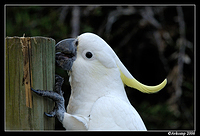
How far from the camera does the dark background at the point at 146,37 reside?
137 inches

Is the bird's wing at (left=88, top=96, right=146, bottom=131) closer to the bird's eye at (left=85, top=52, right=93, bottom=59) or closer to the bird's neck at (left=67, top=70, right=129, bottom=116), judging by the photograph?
the bird's neck at (left=67, top=70, right=129, bottom=116)

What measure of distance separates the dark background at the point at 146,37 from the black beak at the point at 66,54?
5.08 ft

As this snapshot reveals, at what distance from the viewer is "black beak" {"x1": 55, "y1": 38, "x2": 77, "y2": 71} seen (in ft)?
5.80

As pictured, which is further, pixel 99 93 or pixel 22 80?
pixel 99 93

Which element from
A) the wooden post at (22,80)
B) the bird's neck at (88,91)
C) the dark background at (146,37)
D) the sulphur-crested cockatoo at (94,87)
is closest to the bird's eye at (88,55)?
the sulphur-crested cockatoo at (94,87)

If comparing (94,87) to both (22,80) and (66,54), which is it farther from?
(22,80)

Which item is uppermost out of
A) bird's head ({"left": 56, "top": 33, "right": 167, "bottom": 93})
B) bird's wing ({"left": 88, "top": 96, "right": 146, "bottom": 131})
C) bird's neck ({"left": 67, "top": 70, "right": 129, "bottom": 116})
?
bird's head ({"left": 56, "top": 33, "right": 167, "bottom": 93})

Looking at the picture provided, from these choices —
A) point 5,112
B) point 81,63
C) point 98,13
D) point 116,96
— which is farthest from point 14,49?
point 98,13

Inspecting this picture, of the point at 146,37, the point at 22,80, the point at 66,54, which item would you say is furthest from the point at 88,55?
the point at 146,37

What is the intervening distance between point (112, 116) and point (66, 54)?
566mm

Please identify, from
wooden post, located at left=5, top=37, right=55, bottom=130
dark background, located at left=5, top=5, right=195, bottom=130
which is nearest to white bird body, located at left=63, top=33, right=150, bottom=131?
wooden post, located at left=5, top=37, right=55, bottom=130

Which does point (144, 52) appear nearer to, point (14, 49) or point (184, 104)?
point (184, 104)

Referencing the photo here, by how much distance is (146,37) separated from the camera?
4156 mm

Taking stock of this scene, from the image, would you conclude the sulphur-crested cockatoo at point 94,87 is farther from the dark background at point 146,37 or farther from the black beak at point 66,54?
the dark background at point 146,37
